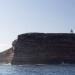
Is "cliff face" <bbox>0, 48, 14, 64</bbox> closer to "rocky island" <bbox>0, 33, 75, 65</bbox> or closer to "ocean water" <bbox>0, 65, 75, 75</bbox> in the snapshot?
"rocky island" <bbox>0, 33, 75, 65</bbox>

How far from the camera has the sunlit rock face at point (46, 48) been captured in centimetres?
10844

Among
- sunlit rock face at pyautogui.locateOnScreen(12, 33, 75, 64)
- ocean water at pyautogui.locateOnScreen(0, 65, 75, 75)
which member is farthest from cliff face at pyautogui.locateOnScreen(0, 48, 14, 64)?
ocean water at pyautogui.locateOnScreen(0, 65, 75, 75)

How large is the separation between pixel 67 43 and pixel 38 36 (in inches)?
379

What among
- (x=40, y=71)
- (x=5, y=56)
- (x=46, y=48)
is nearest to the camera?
(x=40, y=71)

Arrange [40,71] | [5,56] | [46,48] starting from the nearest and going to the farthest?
1. [40,71]
2. [46,48]
3. [5,56]

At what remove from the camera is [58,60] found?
356 feet

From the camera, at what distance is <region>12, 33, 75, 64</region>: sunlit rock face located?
108m

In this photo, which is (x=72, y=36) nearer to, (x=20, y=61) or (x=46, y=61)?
(x=46, y=61)

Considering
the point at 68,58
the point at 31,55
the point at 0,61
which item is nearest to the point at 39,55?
the point at 31,55

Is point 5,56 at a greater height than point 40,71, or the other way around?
point 40,71

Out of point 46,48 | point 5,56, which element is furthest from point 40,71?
point 5,56

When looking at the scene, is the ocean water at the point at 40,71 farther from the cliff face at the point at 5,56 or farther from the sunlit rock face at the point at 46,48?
the cliff face at the point at 5,56

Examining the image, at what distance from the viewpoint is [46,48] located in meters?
109

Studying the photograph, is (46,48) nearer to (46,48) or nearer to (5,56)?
(46,48)
